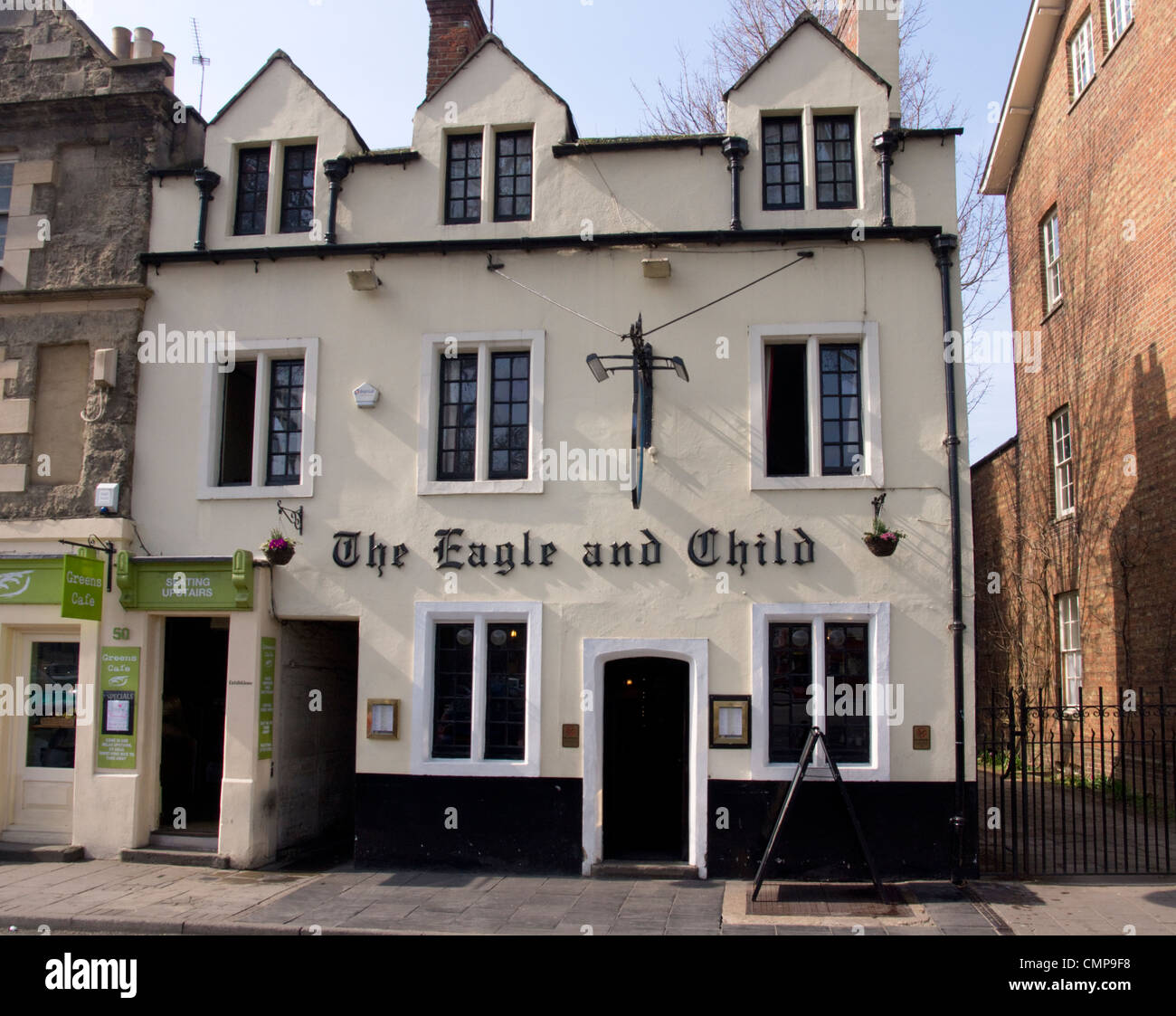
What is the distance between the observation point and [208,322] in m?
12.3

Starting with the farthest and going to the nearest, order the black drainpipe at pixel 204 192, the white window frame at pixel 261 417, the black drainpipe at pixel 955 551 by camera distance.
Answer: the black drainpipe at pixel 204 192 < the white window frame at pixel 261 417 < the black drainpipe at pixel 955 551

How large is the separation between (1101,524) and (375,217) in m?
12.3

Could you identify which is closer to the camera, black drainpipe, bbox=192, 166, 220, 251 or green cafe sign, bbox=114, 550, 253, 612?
green cafe sign, bbox=114, 550, 253, 612

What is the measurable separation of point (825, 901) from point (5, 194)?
43.8 feet

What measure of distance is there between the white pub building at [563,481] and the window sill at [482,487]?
0.04 m

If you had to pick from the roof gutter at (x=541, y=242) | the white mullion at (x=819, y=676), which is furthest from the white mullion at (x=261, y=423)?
the white mullion at (x=819, y=676)

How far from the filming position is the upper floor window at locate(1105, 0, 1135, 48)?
51.8ft

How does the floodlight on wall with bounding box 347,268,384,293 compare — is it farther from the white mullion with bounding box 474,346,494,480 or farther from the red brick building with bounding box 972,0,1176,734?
the red brick building with bounding box 972,0,1176,734

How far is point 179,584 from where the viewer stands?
11.7 metres

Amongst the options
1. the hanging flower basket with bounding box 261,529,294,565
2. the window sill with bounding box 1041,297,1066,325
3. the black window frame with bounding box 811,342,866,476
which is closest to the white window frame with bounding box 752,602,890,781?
the black window frame with bounding box 811,342,866,476

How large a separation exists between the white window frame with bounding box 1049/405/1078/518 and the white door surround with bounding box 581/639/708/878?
9559 millimetres

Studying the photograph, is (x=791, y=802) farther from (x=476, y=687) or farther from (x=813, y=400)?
(x=813, y=400)

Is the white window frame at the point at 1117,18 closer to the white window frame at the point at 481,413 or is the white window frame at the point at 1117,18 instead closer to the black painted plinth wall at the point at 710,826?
the white window frame at the point at 481,413

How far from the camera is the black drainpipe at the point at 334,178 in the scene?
478 inches
